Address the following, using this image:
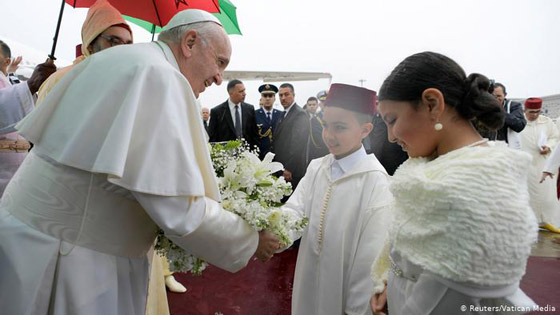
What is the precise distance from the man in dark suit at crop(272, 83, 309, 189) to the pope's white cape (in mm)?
4923

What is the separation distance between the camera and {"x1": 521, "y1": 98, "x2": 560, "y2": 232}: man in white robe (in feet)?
25.1

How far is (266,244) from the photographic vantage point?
1874 mm

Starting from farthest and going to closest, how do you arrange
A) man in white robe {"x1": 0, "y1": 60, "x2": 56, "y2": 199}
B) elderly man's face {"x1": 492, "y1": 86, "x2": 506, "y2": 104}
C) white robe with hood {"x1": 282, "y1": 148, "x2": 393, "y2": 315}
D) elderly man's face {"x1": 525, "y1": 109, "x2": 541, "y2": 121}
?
elderly man's face {"x1": 525, "y1": 109, "x2": 541, "y2": 121}
elderly man's face {"x1": 492, "y1": 86, "x2": 506, "y2": 104}
man in white robe {"x1": 0, "y1": 60, "x2": 56, "y2": 199}
white robe with hood {"x1": 282, "y1": 148, "x2": 393, "y2": 315}

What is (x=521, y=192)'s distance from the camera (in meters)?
1.26

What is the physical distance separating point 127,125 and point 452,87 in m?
1.41

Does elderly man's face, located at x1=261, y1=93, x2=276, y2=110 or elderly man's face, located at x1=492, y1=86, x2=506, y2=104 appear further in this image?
elderly man's face, located at x1=261, y1=93, x2=276, y2=110

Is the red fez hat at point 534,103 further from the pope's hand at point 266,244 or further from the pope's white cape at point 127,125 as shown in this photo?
the pope's white cape at point 127,125

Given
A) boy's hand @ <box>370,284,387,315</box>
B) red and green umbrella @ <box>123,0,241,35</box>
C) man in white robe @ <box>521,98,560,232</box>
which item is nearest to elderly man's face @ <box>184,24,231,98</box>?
boy's hand @ <box>370,284,387,315</box>

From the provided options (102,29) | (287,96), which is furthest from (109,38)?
(287,96)

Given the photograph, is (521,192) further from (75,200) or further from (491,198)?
(75,200)

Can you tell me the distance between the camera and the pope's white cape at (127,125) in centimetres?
142

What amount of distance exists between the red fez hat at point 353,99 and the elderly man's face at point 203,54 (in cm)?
110

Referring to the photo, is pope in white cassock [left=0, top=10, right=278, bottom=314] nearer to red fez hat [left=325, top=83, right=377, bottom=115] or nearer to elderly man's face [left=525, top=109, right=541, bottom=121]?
red fez hat [left=325, top=83, right=377, bottom=115]

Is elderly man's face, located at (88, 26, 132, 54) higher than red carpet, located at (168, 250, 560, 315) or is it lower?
higher
